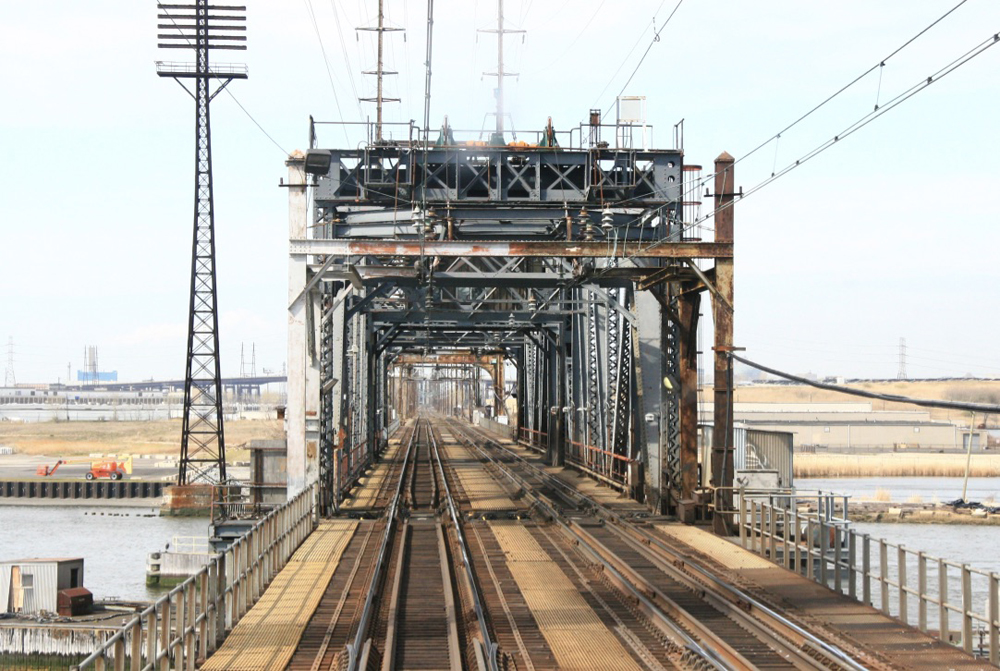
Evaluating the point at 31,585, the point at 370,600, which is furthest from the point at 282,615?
the point at 31,585

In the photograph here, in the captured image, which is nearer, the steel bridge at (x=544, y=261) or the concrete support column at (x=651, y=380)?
the steel bridge at (x=544, y=261)

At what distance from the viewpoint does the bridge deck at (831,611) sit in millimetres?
10812

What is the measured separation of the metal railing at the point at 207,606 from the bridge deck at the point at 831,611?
650 cm

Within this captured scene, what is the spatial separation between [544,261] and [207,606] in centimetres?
2020

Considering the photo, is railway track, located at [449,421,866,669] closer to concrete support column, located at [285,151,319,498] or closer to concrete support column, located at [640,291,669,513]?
concrete support column, located at [640,291,669,513]

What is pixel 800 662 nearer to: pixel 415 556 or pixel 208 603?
pixel 208 603

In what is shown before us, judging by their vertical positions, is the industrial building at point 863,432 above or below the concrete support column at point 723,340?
below

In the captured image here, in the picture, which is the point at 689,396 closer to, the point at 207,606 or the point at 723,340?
the point at 723,340

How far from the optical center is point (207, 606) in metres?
11.2

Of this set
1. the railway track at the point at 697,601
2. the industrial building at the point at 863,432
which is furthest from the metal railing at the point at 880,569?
the industrial building at the point at 863,432

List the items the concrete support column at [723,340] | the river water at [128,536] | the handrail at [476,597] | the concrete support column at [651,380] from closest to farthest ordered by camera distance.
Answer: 1. the handrail at [476,597]
2. the concrete support column at [723,340]
3. the concrete support column at [651,380]
4. the river water at [128,536]

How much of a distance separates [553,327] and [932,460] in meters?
52.8

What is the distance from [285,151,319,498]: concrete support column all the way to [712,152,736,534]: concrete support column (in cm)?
805

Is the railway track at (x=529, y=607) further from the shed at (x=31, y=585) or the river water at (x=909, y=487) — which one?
the river water at (x=909, y=487)
